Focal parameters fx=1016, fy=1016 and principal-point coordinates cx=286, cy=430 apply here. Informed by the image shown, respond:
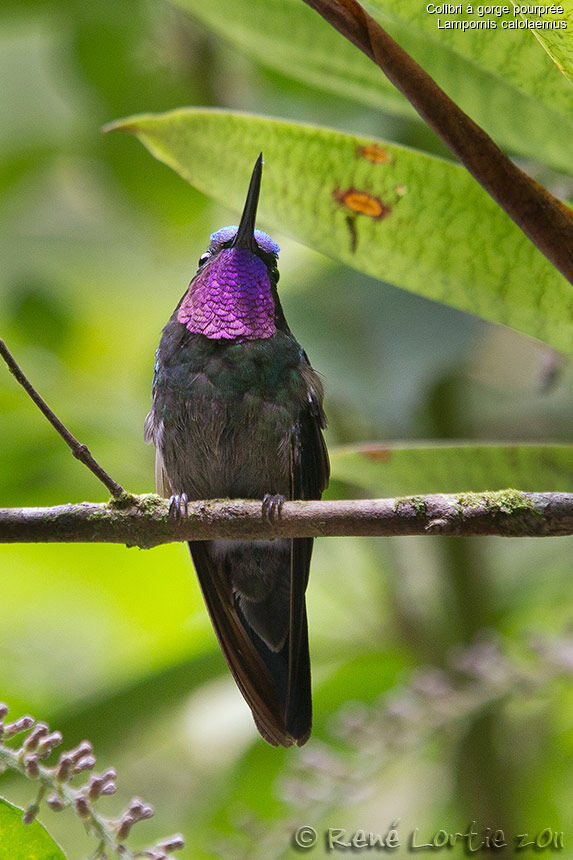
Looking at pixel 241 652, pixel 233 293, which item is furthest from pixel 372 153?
pixel 241 652

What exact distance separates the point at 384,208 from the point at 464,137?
0.49 m

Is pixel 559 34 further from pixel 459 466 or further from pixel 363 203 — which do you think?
pixel 459 466

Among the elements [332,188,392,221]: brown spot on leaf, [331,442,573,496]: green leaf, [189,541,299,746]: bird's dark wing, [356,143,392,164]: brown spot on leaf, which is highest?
[356,143,392,164]: brown spot on leaf

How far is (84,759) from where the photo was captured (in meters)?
1.11

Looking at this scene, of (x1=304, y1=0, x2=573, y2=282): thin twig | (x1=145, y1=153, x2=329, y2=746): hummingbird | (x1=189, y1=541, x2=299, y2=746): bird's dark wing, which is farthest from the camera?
(x1=145, y1=153, x2=329, y2=746): hummingbird

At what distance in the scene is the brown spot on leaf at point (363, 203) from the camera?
1652 mm

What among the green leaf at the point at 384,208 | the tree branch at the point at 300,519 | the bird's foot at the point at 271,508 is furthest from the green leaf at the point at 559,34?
the bird's foot at the point at 271,508

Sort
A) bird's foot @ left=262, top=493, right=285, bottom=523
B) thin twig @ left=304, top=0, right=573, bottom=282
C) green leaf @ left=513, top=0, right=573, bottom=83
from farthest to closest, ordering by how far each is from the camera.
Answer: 1. bird's foot @ left=262, top=493, right=285, bottom=523
2. green leaf @ left=513, top=0, right=573, bottom=83
3. thin twig @ left=304, top=0, right=573, bottom=282

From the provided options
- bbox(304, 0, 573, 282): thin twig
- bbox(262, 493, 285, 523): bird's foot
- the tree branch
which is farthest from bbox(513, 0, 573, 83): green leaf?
bbox(262, 493, 285, 523): bird's foot

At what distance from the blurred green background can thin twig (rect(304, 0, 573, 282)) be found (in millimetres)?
944

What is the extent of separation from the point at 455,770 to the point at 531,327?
4.23ft

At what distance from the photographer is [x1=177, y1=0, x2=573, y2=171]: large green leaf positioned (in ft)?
4.94

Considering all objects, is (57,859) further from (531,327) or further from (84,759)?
(531,327)

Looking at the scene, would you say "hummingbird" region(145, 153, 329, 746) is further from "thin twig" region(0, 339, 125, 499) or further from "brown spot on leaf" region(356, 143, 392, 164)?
"thin twig" region(0, 339, 125, 499)
